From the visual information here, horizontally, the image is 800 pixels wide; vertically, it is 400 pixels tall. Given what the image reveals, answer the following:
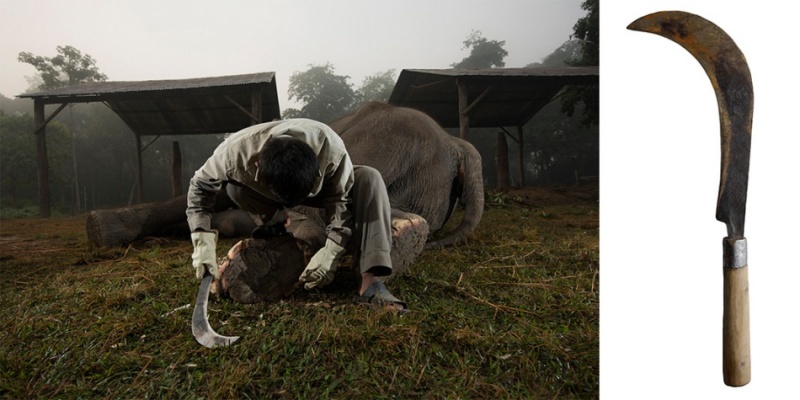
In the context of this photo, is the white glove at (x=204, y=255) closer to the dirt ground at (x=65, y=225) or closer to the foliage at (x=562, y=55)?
the dirt ground at (x=65, y=225)

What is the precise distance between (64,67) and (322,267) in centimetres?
109

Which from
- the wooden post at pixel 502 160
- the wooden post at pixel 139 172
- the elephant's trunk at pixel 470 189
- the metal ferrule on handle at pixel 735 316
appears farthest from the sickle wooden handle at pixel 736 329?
the wooden post at pixel 139 172

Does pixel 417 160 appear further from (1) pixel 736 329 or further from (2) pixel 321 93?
(1) pixel 736 329

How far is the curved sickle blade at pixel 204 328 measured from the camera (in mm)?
1159

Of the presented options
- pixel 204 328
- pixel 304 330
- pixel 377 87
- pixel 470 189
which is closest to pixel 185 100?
pixel 377 87

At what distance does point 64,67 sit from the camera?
147cm

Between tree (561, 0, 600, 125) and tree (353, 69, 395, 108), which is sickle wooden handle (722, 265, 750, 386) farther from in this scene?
tree (353, 69, 395, 108)

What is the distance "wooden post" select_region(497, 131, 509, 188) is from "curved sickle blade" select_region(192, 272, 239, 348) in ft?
4.50

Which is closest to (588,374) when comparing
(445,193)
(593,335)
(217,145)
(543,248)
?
(593,335)

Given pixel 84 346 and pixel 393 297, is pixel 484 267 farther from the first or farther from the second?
pixel 84 346

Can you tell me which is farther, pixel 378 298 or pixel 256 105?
pixel 256 105

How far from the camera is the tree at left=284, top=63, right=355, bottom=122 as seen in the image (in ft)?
5.29

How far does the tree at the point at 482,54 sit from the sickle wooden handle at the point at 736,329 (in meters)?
1.04

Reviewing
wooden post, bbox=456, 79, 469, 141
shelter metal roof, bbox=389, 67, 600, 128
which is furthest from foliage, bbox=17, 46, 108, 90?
wooden post, bbox=456, 79, 469, 141
